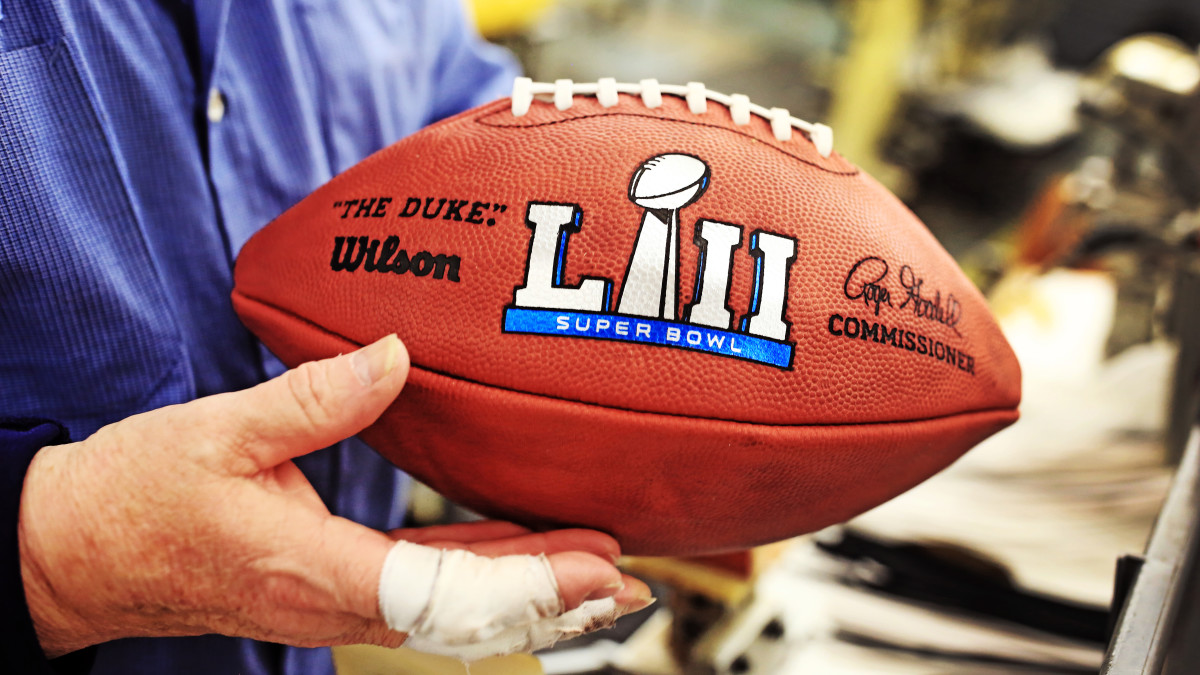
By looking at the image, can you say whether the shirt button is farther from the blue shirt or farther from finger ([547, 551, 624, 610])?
finger ([547, 551, 624, 610])

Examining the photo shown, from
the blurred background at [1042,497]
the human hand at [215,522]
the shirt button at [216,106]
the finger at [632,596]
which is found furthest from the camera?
the blurred background at [1042,497]

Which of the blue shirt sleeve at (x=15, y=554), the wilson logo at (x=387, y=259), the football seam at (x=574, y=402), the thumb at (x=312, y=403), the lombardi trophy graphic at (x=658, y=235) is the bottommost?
the blue shirt sleeve at (x=15, y=554)

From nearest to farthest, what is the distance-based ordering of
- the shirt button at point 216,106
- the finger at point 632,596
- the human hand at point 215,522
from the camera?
the human hand at point 215,522 < the finger at point 632,596 < the shirt button at point 216,106

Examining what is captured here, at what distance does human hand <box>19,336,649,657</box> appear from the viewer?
445mm

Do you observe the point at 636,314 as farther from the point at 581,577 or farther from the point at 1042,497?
the point at 1042,497

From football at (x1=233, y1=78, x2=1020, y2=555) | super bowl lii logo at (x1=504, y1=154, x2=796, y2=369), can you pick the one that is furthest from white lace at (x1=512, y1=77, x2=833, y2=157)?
super bowl lii logo at (x1=504, y1=154, x2=796, y2=369)

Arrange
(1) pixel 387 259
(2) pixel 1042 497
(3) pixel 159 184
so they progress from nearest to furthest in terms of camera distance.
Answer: (1) pixel 387 259
(3) pixel 159 184
(2) pixel 1042 497

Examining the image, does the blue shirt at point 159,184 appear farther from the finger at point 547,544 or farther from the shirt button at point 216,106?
the finger at point 547,544

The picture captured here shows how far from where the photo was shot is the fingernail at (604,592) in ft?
1.69

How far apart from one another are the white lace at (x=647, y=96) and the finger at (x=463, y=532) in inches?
12.7

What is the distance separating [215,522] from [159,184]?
35cm

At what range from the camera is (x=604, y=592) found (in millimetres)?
521
